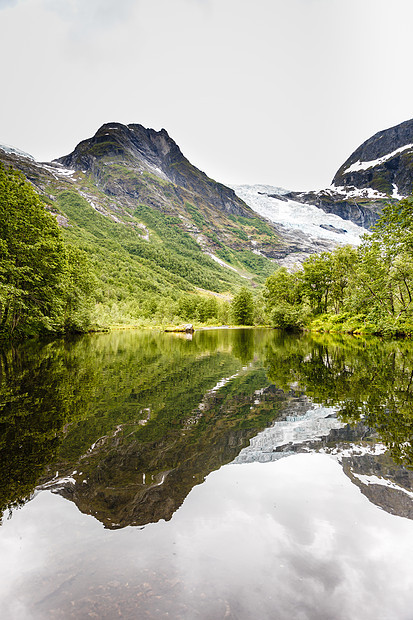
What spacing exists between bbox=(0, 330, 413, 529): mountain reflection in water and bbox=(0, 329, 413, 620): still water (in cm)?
3

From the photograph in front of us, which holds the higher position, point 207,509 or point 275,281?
point 275,281

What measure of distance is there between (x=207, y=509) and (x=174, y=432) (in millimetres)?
2429

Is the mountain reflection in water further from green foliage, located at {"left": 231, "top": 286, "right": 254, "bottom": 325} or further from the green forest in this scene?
green foliage, located at {"left": 231, "top": 286, "right": 254, "bottom": 325}

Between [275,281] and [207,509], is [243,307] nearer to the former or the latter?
[275,281]

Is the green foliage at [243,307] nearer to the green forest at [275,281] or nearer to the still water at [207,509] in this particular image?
the green forest at [275,281]

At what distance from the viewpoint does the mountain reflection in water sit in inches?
162

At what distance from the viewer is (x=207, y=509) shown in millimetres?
3787

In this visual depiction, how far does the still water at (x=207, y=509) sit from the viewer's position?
8.09ft

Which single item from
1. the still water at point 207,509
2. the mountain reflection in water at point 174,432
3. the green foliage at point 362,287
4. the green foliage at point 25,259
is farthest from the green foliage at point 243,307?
the still water at point 207,509

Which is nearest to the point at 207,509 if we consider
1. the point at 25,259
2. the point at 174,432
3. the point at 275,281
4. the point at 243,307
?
the point at 174,432

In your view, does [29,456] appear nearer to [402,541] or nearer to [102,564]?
[102,564]

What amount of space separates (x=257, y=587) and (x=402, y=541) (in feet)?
5.59

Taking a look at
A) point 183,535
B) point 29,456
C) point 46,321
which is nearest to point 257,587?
point 183,535

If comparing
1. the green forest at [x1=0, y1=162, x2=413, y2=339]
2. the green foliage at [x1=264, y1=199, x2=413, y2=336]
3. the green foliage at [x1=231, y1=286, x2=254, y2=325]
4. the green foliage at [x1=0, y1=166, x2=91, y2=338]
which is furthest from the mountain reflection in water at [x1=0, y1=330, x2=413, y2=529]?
the green foliage at [x1=231, y1=286, x2=254, y2=325]
